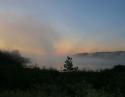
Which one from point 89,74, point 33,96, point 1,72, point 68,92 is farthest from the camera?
point 89,74

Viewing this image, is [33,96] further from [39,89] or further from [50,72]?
[50,72]

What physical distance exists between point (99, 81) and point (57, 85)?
4643mm

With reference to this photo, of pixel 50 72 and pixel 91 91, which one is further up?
pixel 50 72

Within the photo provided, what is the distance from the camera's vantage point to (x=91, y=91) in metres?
26.8

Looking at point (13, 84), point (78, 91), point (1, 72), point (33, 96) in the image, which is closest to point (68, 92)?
point (78, 91)

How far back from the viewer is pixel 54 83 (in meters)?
31.7

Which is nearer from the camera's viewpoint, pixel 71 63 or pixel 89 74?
pixel 89 74

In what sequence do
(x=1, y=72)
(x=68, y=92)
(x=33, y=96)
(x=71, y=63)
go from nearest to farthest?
(x=33, y=96) < (x=68, y=92) < (x=1, y=72) < (x=71, y=63)

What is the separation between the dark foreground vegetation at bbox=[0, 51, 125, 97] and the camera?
89.8 feet

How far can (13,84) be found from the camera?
3188 centimetres

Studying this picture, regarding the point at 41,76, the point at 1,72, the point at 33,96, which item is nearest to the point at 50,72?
the point at 41,76

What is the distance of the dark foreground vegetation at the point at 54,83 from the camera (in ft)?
89.8

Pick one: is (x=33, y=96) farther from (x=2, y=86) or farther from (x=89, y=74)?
(x=89, y=74)

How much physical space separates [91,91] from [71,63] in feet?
60.2
